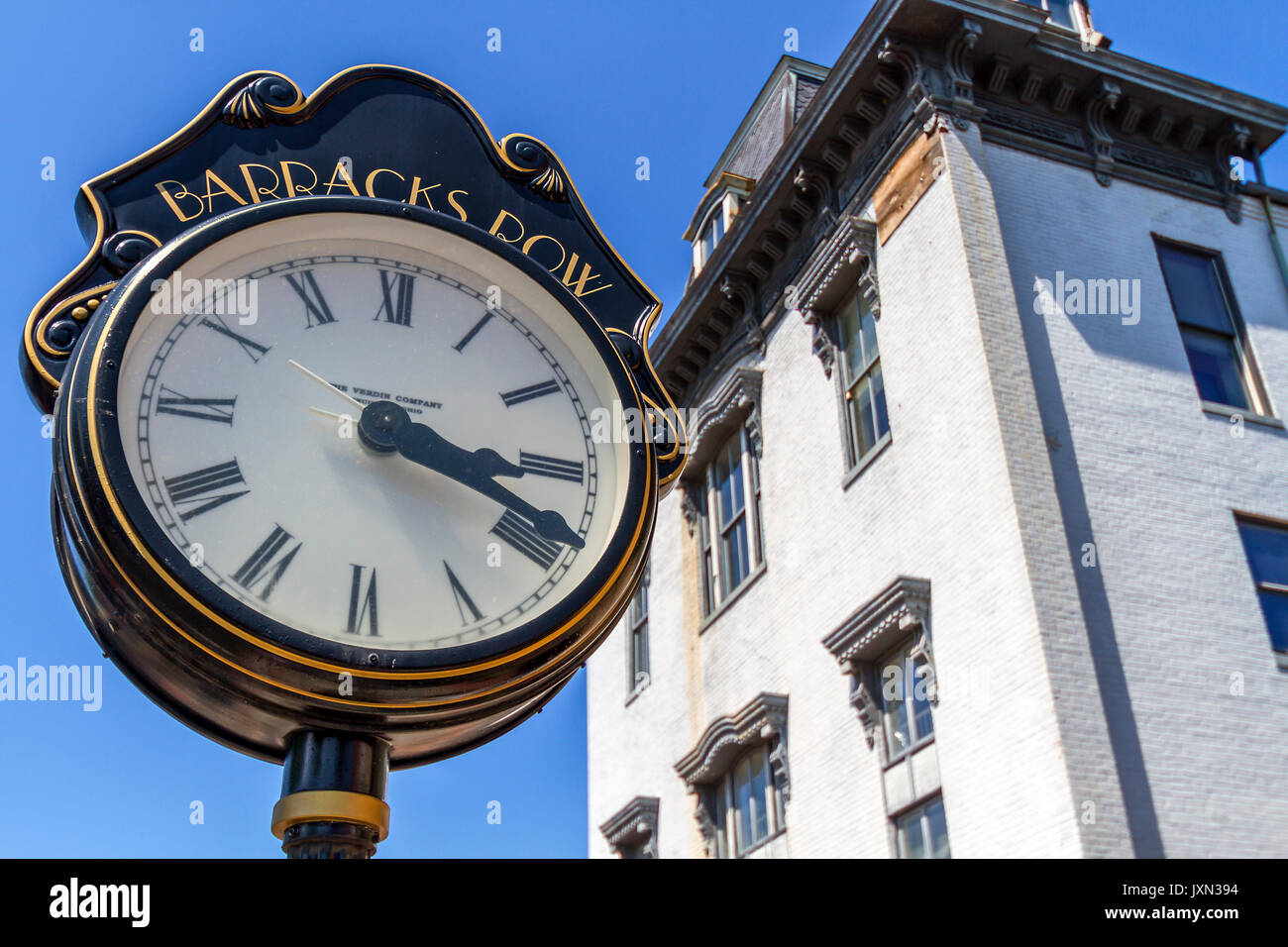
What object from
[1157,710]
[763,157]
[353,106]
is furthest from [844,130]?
[353,106]

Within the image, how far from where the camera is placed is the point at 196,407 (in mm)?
2139

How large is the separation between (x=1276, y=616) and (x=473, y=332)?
40.1ft

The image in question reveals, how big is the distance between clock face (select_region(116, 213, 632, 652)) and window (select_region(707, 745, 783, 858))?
526 inches

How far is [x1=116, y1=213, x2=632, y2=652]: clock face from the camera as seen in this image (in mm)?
2041

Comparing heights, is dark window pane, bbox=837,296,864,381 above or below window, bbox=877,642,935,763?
above

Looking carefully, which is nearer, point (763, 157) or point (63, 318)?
point (63, 318)

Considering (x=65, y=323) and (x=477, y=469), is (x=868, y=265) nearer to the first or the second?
(x=477, y=469)

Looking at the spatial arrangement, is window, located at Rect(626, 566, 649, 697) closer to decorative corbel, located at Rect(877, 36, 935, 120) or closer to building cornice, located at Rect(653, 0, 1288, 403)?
building cornice, located at Rect(653, 0, 1288, 403)

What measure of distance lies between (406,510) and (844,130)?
49.5 ft

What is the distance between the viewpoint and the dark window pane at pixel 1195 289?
14.7m

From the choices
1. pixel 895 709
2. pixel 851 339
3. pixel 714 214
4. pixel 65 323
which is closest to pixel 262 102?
pixel 65 323

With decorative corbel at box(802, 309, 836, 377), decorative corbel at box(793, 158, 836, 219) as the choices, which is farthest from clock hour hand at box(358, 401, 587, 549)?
decorative corbel at box(793, 158, 836, 219)
